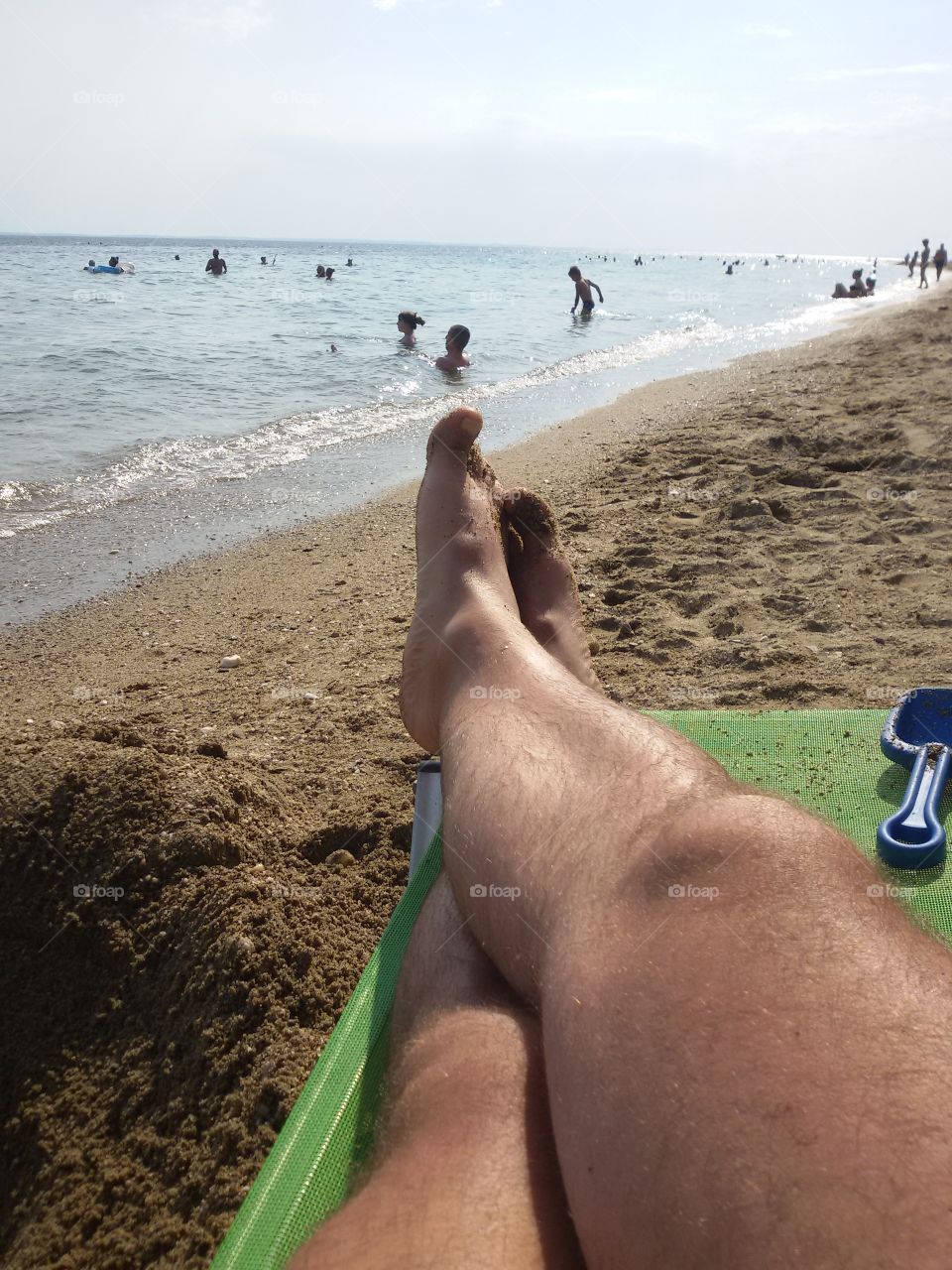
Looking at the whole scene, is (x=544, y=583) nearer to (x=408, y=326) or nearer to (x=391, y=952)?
(x=391, y=952)

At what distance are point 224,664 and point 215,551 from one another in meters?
1.66
